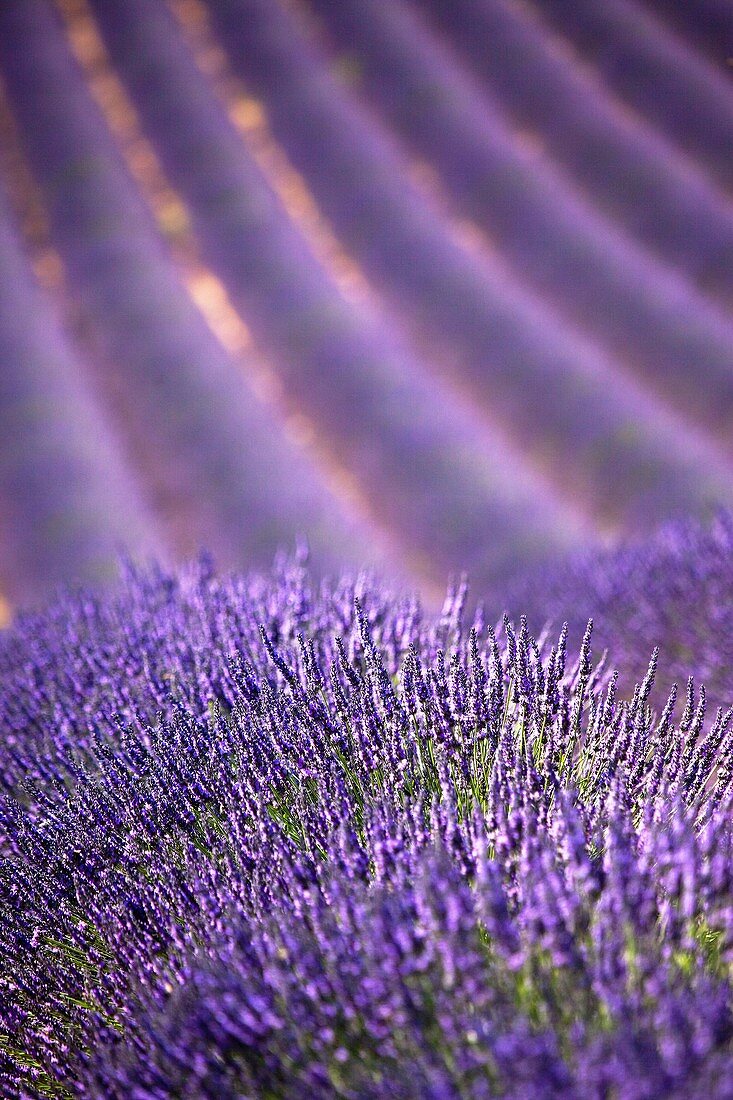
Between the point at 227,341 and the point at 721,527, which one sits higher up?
the point at 227,341

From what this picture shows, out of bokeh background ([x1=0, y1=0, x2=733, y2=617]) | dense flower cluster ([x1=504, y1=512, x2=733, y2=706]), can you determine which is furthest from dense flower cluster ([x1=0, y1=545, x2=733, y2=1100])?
bokeh background ([x1=0, y1=0, x2=733, y2=617])

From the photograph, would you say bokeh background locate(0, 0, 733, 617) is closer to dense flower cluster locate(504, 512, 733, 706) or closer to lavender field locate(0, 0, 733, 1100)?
lavender field locate(0, 0, 733, 1100)

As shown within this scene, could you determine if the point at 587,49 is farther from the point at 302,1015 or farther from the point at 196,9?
the point at 302,1015

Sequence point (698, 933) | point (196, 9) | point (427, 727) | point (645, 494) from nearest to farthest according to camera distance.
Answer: point (698, 933) → point (427, 727) → point (645, 494) → point (196, 9)

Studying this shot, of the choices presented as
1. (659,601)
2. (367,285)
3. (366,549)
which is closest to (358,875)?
(659,601)

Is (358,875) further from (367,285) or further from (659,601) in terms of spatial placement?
(367,285)

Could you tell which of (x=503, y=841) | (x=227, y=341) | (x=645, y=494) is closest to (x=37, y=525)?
(x=227, y=341)

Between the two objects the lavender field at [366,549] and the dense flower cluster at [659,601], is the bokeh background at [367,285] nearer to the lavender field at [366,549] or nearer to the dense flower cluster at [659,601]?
the lavender field at [366,549]

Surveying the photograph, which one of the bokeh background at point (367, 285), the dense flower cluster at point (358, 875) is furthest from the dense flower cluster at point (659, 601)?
the dense flower cluster at point (358, 875)
